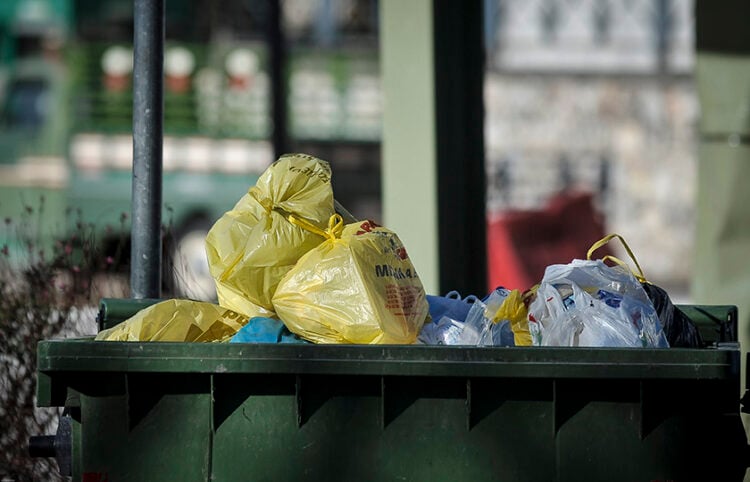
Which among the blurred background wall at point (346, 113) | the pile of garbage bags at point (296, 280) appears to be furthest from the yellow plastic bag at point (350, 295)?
the blurred background wall at point (346, 113)

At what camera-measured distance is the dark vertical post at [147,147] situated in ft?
13.3

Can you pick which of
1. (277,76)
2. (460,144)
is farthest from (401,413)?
(277,76)

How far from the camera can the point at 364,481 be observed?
2.91 meters

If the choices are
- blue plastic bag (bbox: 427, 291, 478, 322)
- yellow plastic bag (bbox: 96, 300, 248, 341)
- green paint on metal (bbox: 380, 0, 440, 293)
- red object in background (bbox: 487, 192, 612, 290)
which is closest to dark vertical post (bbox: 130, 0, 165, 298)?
yellow plastic bag (bbox: 96, 300, 248, 341)

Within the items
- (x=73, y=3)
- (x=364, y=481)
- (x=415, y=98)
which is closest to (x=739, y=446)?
(x=364, y=481)

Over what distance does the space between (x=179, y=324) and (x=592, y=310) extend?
1.12 metres

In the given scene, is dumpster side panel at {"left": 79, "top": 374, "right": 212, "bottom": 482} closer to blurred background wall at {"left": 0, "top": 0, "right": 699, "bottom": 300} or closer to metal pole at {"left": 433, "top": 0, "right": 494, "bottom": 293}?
metal pole at {"left": 433, "top": 0, "right": 494, "bottom": 293}

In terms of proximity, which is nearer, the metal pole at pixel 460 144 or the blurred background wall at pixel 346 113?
the metal pole at pixel 460 144

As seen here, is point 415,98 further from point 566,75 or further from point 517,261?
point 566,75

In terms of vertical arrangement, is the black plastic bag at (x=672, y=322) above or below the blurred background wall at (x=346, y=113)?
below

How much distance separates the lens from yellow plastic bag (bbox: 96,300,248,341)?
10.6 ft

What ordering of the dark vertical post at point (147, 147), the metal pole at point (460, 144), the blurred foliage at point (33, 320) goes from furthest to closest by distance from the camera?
the metal pole at point (460, 144)
the blurred foliage at point (33, 320)
the dark vertical post at point (147, 147)

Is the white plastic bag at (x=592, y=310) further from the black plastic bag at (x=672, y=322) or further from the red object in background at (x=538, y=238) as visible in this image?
the red object in background at (x=538, y=238)

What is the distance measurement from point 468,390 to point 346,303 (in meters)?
0.49
